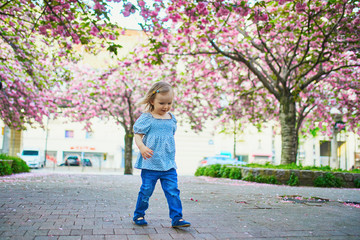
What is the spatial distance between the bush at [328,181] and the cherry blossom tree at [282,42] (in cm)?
185

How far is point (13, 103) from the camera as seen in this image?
12.9m

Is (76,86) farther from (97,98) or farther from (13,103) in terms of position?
(13,103)

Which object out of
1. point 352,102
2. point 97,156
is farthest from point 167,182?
point 97,156

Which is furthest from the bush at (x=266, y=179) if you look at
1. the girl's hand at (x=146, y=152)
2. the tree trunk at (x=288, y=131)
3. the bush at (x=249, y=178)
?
the girl's hand at (x=146, y=152)

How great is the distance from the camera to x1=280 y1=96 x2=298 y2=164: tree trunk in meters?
11.9

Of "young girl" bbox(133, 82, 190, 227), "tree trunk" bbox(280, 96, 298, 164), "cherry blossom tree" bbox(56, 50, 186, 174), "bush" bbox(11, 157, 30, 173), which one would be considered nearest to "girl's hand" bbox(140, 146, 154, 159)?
"young girl" bbox(133, 82, 190, 227)

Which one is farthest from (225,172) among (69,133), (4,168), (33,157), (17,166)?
(69,133)

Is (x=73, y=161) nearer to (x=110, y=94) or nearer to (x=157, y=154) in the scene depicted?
(x=110, y=94)

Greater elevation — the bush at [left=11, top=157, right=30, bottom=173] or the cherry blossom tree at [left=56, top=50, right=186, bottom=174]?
the cherry blossom tree at [left=56, top=50, right=186, bottom=174]

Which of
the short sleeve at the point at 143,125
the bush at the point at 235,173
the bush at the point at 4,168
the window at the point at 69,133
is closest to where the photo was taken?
the short sleeve at the point at 143,125

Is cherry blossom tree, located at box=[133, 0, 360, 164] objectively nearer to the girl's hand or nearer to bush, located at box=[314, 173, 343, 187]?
bush, located at box=[314, 173, 343, 187]

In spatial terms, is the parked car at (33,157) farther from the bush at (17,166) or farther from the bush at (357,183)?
the bush at (357,183)

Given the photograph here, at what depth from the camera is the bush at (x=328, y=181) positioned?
1007 centimetres

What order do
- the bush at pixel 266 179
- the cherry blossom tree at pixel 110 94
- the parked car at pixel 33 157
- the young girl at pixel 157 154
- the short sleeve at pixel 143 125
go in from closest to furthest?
the young girl at pixel 157 154 < the short sleeve at pixel 143 125 < the bush at pixel 266 179 < the cherry blossom tree at pixel 110 94 < the parked car at pixel 33 157
